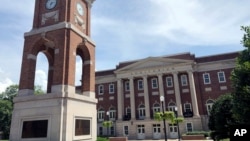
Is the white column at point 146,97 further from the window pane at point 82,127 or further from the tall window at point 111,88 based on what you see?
the window pane at point 82,127

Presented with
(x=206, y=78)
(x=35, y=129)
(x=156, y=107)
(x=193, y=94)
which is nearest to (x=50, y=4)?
(x=35, y=129)

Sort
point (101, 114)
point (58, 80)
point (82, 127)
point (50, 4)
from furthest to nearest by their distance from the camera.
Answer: point (101, 114) → point (50, 4) → point (82, 127) → point (58, 80)

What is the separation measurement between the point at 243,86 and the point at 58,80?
10.6 m

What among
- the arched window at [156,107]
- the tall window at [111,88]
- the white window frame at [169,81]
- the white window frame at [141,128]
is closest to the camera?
the white window frame at [141,128]

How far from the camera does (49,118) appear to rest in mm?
11828

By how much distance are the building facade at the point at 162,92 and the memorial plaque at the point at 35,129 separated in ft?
92.3

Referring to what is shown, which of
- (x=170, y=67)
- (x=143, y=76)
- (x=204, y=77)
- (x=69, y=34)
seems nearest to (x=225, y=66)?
(x=204, y=77)

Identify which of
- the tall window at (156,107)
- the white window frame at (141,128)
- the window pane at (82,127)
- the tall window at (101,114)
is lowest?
the white window frame at (141,128)

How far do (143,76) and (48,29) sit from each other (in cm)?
2820

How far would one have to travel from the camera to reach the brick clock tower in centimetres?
1191

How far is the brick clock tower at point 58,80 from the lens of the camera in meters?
11.9

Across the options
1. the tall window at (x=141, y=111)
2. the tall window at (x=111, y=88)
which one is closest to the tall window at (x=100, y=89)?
the tall window at (x=111, y=88)

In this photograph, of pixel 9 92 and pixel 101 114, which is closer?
pixel 101 114

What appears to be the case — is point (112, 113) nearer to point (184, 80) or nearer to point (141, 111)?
point (141, 111)
